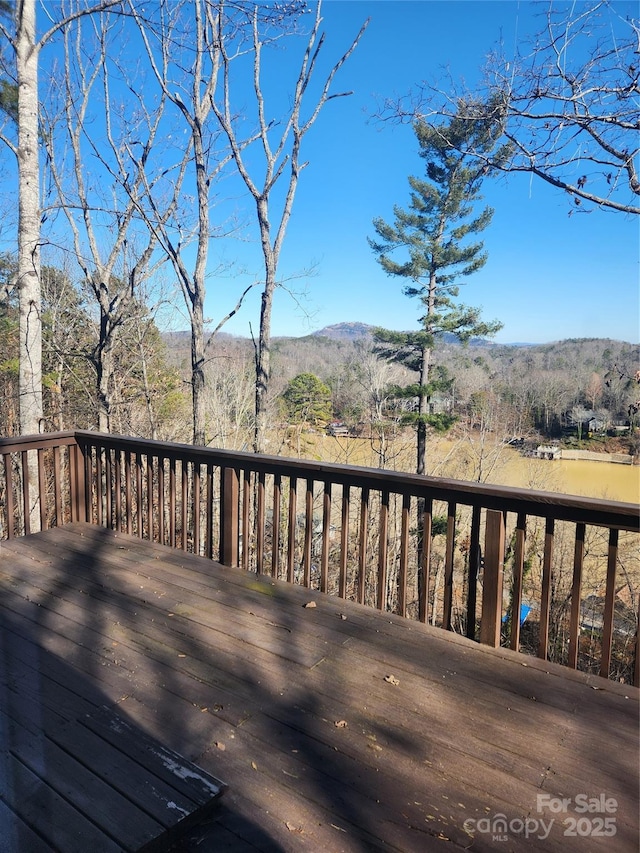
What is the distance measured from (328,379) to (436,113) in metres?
10.8

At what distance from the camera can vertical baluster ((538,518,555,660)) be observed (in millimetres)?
2104

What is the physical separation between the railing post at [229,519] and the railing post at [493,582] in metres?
1.61

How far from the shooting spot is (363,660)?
2.10m

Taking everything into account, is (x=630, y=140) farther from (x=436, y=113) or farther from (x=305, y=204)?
(x=305, y=204)

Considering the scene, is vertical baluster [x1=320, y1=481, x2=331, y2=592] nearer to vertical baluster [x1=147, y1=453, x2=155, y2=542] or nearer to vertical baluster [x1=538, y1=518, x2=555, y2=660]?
vertical baluster [x1=538, y1=518, x2=555, y2=660]

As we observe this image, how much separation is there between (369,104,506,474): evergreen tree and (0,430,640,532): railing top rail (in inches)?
416

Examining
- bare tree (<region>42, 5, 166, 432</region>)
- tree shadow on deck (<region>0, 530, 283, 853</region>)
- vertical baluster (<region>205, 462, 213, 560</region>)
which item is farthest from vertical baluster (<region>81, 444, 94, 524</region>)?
bare tree (<region>42, 5, 166, 432</region>)

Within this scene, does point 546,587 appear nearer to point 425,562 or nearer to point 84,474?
point 425,562

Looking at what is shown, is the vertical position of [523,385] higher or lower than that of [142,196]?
lower

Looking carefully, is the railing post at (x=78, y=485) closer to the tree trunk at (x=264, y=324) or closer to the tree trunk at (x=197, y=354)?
the tree trunk at (x=197, y=354)

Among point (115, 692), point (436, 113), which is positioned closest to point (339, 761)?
point (115, 692)

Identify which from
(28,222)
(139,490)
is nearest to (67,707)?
(139,490)

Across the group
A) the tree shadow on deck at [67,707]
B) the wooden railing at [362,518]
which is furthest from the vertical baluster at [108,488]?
the tree shadow on deck at [67,707]

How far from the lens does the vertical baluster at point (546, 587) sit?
6.90 feet
